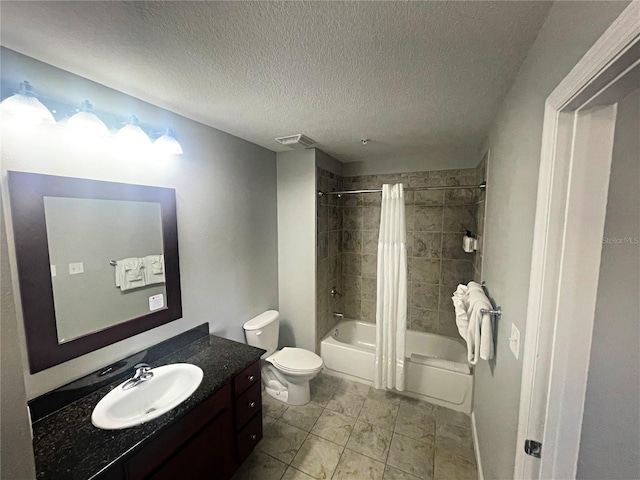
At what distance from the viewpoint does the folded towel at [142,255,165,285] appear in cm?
159

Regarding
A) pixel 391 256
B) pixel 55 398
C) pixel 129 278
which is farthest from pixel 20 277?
pixel 391 256

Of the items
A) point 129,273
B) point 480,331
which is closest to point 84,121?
point 129,273

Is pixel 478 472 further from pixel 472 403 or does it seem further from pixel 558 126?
pixel 558 126

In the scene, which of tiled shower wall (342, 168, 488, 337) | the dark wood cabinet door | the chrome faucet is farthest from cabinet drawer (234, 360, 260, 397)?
tiled shower wall (342, 168, 488, 337)

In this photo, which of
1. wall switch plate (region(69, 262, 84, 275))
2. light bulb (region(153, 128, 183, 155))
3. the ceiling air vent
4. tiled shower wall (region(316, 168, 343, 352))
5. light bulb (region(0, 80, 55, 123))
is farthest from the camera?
tiled shower wall (region(316, 168, 343, 352))

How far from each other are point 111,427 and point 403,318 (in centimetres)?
210

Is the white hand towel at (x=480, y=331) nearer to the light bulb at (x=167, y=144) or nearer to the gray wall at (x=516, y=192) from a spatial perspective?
the gray wall at (x=516, y=192)

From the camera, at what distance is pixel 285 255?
276 centimetres

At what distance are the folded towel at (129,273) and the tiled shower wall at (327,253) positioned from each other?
1.53 meters

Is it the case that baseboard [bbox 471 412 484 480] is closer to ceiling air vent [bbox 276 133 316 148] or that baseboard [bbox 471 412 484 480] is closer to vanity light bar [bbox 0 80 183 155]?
ceiling air vent [bbox 276 133 316 148]

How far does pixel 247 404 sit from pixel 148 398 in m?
0.58

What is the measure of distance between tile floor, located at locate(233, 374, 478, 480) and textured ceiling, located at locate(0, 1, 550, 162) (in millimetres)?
2393

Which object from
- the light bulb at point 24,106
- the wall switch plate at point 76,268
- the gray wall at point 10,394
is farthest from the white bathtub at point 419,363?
the light bulb at point 24,106

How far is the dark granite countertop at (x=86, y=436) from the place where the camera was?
0.94m
